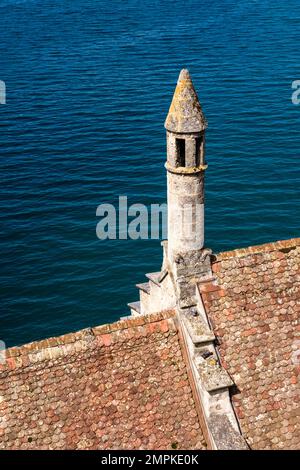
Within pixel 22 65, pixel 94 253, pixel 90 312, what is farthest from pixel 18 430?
pixel 22 65

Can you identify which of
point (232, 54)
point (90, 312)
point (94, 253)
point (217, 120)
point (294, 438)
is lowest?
point (294, 438)

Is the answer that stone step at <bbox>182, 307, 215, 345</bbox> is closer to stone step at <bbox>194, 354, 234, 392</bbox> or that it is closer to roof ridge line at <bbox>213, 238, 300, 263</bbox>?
stone step at <bbox>194, 354, 234, 392</bbox>

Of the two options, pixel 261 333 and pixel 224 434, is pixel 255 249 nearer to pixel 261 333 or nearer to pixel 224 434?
pixel 261 333

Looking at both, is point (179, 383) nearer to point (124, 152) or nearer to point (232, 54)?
point (124, 152)

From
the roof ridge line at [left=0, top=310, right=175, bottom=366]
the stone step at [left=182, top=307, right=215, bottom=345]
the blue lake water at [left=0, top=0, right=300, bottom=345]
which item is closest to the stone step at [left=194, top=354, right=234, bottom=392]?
the stone step at [left=182, top=307, right=215, bottom=345]

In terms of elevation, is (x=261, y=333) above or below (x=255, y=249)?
below

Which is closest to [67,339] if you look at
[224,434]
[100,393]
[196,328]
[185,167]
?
[100,393]

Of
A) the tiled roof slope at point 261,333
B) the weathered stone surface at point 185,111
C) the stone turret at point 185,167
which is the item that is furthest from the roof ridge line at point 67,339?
the weathered stone surface at point 185,111
